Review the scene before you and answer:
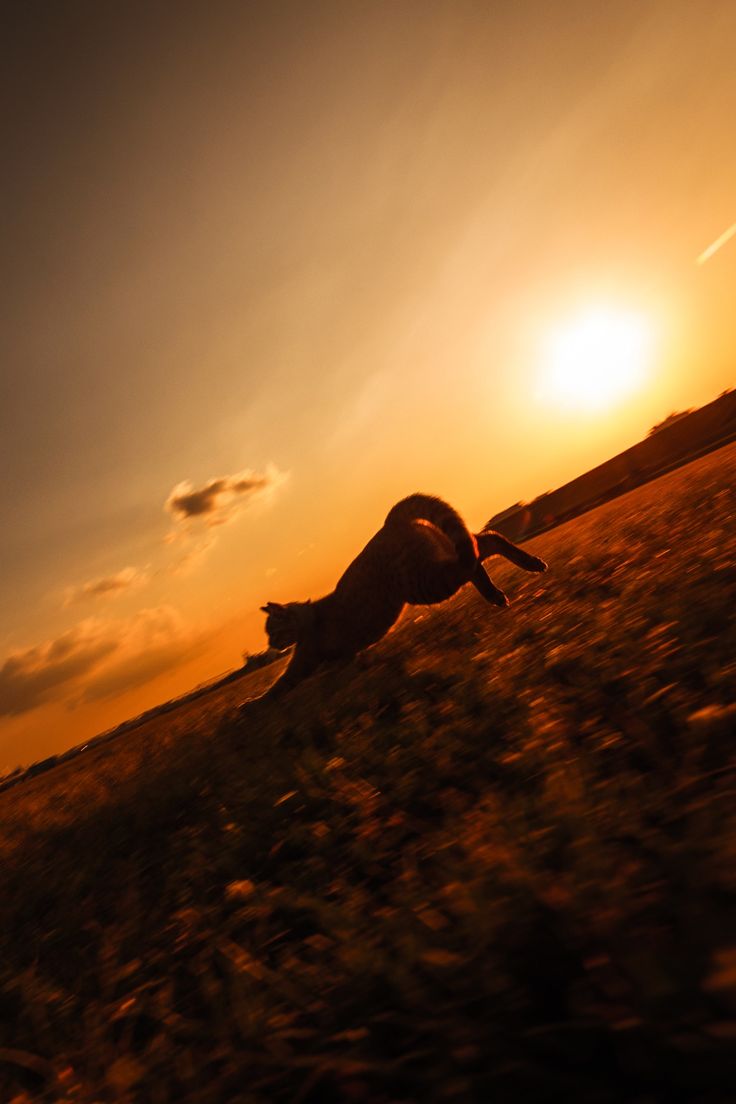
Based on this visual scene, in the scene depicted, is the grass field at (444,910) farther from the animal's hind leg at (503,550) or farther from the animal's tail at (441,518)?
the animal's hind leg at (503,550)

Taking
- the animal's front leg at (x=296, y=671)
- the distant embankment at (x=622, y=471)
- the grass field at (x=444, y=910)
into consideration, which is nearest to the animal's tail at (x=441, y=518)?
the animal's front leg at (x=296, y=671)

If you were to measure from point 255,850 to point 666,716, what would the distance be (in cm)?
158

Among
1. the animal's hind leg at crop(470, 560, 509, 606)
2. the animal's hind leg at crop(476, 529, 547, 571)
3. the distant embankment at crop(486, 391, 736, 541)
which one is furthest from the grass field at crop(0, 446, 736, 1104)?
the distant embankment at crop(486, 391, 736, 541)

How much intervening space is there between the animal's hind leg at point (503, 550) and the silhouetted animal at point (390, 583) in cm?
1

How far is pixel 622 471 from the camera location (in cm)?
2809

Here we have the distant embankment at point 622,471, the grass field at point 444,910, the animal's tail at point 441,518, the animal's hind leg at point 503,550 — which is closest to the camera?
the grass field at point 444,910

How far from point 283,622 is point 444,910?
548 centimetres

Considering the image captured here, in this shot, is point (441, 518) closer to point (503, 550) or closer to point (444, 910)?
point (503, 550)

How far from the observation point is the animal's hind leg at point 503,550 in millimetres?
6250

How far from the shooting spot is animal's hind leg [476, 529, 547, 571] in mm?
6250

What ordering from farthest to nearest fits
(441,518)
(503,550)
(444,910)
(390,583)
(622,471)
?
(622,471) < (503,550) < (390,583) < (441,518) < (444,910)

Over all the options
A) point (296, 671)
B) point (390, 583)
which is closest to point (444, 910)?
point (390, 583)

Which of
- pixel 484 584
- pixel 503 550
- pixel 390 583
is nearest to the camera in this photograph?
pixel 484 584

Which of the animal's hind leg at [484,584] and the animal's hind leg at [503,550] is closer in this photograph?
the animal's hind leg at [484,584]
